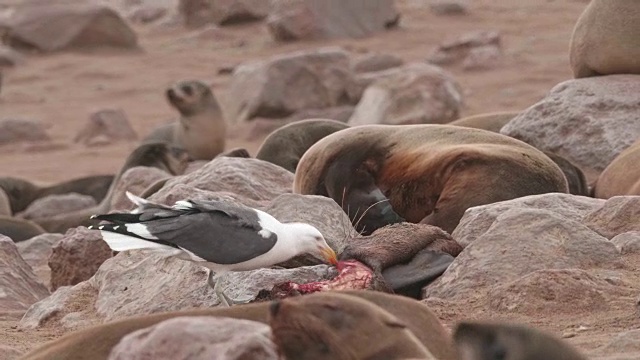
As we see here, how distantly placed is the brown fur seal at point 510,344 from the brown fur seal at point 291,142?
6.37 m

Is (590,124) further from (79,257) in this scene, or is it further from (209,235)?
(209,235)

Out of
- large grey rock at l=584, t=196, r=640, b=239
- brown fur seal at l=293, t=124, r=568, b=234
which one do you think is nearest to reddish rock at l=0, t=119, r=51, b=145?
brown fur seal at l=293, t=124, r=568, b=234

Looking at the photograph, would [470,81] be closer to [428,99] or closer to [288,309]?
[428,99]

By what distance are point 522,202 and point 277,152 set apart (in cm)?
339

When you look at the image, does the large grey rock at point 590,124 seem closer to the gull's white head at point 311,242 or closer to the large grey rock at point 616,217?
the large grey rock at point 616,217

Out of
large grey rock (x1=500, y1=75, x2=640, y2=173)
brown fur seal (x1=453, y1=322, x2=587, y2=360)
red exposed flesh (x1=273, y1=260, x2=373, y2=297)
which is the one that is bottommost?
large grey rock (x1=500, y1=75, x2=640, y2=173)

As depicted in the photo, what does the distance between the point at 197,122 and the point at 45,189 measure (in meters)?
1.60

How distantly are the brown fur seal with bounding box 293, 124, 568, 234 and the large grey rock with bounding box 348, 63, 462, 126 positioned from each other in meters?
6.08

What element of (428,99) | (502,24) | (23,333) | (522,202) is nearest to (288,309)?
(23,333)

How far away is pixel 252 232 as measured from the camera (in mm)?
5281

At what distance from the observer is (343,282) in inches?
220

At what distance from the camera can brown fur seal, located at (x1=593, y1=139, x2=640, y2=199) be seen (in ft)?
26.0

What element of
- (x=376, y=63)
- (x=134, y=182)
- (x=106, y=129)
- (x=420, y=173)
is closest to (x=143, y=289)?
(x=420, y=173)

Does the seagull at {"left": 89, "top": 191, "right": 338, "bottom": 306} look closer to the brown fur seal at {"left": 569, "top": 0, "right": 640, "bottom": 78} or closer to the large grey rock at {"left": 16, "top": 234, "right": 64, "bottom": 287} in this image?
the large grey rock at {"left": 16, "top": 234, "right": 64, "bottom": 287}
